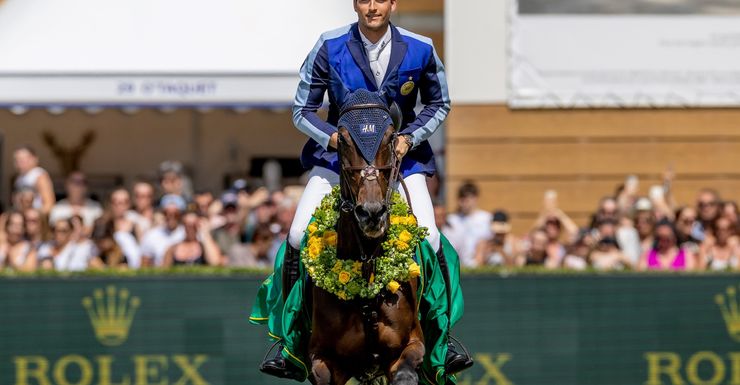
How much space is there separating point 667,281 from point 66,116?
329 inches

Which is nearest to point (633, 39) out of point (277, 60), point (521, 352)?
point (277, 60)

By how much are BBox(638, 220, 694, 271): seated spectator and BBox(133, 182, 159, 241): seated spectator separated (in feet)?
15.4

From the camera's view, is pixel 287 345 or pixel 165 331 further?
pixel 165 331

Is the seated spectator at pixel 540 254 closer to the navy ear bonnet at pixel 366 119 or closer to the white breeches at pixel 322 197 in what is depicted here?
the white breeches at pixel 322 197

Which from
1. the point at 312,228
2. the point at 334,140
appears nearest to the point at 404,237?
the point at 312,228

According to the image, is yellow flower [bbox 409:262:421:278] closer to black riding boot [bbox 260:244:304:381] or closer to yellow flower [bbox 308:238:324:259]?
yellow flower [bbox 308:238:324:259]

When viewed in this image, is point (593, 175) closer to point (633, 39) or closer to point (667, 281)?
point (633, 39)

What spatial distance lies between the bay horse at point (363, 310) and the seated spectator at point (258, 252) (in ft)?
20.0

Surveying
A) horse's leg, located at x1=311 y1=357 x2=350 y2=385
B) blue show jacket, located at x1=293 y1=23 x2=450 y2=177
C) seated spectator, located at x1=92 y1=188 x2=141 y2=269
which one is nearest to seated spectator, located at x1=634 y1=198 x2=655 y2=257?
seated spectator, located at x1=92 y1=188 x2=141 y2=269

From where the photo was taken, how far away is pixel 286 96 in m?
17.4

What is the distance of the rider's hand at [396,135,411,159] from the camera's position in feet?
29.3

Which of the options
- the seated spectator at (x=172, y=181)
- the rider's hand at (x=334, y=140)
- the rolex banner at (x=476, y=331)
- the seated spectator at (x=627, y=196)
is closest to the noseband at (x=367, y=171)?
the rider's hand at (x=334, y=140)

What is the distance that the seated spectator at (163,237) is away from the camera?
615 inches

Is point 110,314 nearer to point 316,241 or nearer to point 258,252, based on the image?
point 258,252
